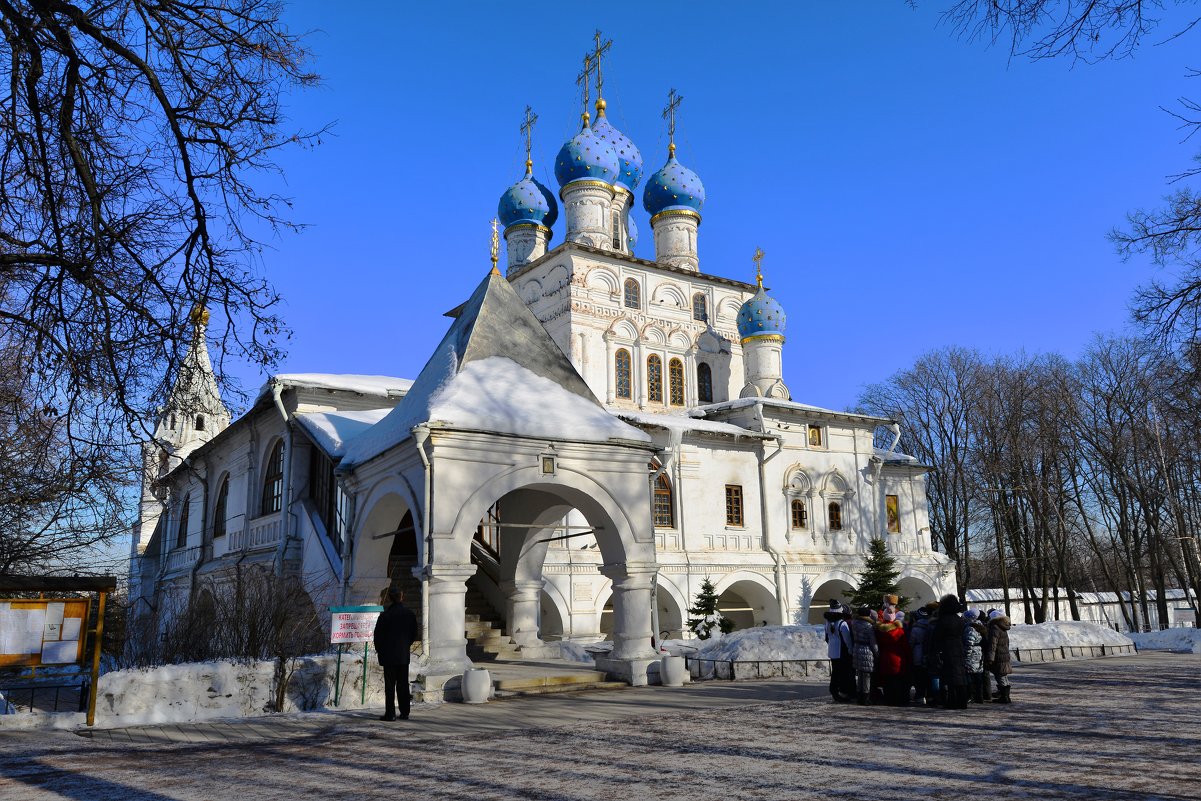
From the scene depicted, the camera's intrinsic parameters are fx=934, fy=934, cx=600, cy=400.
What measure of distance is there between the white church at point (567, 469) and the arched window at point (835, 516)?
0.07 metres

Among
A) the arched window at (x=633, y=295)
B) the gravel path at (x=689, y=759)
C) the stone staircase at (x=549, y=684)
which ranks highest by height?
the arched window at (x=633, y=295)

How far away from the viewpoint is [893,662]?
32.0 feet

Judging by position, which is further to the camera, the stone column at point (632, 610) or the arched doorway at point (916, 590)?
the arched doorway at point (916, 590)

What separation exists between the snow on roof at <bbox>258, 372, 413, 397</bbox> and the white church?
86mm

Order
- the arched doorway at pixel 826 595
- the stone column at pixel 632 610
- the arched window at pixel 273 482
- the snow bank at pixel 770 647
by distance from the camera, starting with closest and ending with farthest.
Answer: the stone column at pixel 632 610 → the snow bank at pixel 770 647 → the arched window at pixel 273 482 → the arched doorway at pixel 826 595

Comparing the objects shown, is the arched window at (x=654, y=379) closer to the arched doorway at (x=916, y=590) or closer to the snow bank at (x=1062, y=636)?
the arched doorway at (x=916, y=590)

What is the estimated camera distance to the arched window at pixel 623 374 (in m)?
32.4

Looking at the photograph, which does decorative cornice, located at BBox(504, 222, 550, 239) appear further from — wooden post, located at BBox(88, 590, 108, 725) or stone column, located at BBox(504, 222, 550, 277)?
wooden post, located at BBox(88, 590, 108, 725)

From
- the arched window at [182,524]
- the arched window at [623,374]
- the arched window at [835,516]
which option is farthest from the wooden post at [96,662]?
the arched window at [623,374]

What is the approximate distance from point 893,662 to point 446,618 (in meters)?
4.89

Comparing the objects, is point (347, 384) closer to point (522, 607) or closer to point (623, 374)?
point (522, 607)

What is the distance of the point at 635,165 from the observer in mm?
38500

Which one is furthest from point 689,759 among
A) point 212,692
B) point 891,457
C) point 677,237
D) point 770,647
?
point 677,237

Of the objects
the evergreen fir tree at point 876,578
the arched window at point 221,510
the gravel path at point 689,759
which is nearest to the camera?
the gravel path at point 689,759
